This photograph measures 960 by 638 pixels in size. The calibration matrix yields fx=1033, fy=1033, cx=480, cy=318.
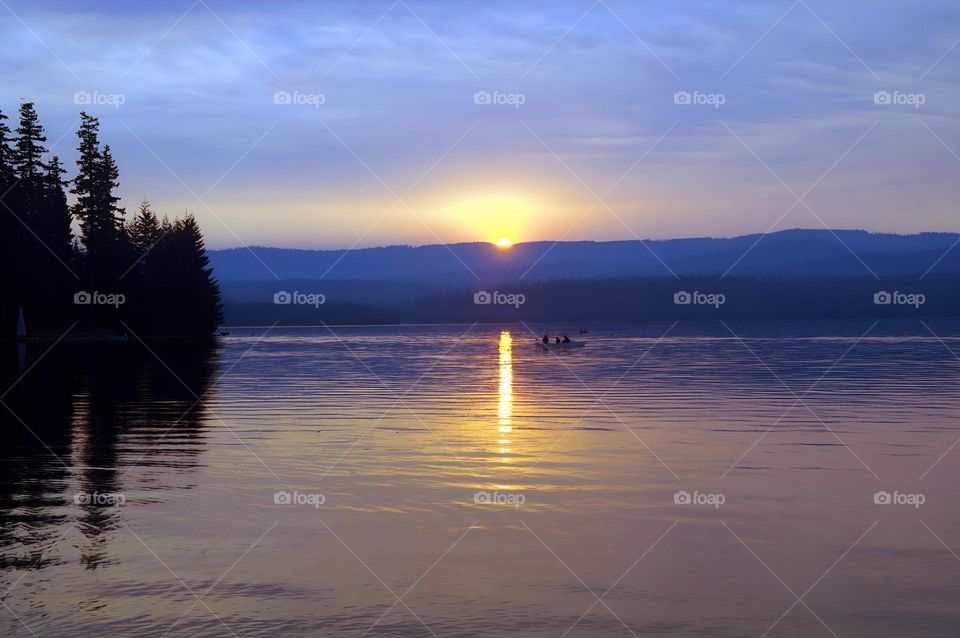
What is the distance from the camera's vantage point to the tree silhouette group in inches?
3676

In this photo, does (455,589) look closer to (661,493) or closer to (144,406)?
(661,493)

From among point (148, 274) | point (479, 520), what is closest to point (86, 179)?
point (148, 274)

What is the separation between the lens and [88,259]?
369ft

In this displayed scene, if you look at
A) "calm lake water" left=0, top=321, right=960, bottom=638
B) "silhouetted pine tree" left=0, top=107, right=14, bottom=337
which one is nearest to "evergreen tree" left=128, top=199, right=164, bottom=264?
"silhouetted pine tree" left=0, top=107, right=14, bottom=337

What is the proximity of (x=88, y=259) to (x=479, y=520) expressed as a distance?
105081 millimetres

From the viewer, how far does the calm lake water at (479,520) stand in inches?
472

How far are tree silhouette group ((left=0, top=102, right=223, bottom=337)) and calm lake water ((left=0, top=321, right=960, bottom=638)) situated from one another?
62.9 m

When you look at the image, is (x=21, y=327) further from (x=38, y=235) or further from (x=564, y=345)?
(x=564, y=345)

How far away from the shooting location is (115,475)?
20.7 metres

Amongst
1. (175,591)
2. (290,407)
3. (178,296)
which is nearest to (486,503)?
(175,591)

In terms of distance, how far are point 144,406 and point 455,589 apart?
26092mm

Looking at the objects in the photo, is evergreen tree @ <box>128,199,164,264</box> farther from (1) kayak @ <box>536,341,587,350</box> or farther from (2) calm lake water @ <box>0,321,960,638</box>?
(2) calm lake water @ <box>0,321,960,638</box>

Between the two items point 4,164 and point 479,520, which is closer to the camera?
point 479,520

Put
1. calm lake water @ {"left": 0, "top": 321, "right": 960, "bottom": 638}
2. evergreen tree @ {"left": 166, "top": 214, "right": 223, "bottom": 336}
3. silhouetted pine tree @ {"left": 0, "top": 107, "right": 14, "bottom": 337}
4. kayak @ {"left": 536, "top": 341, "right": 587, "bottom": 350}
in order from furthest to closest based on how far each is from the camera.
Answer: evergreen tree @ {"left": 166, "top": 214, "right": 223, "bottom": 336}, kayak @ {"left": 536, "top": 341, "right": 587, "bottom": 350}, silhouetted pine tree @ {"left": 0, "top": 107, "right": 14, "bottom": 337}, calm lake water @ {"left": 0, "top": 321, "right": 960, "bottom": 638}
